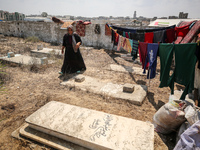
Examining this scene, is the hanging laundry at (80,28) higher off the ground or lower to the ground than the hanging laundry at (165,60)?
higher

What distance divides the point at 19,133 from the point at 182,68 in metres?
3.46

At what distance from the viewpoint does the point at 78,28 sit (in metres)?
10.3

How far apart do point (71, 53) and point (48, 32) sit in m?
8.02

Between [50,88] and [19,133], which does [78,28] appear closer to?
[50,88]

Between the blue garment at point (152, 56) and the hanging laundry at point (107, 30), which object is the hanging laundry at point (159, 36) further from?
the hanging laundry at point (107, 30)

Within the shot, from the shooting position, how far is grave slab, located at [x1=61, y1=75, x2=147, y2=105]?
137 inches

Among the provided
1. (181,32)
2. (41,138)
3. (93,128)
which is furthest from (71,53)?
(181,32)

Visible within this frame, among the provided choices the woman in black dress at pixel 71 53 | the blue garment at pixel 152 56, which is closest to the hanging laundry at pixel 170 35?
the blue garment at pixel 152 56

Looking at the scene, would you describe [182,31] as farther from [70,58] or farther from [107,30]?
[107,30]

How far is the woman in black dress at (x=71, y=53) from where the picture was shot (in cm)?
474

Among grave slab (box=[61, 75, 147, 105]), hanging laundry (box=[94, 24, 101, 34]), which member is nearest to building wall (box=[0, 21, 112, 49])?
hanging laundry (box=[94, 24, 101, 34])

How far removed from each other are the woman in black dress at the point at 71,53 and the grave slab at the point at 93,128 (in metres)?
2.76

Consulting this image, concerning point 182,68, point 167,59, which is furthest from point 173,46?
point 182,68

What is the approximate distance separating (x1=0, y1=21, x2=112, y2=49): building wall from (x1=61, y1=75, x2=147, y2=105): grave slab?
5714 millimetres
